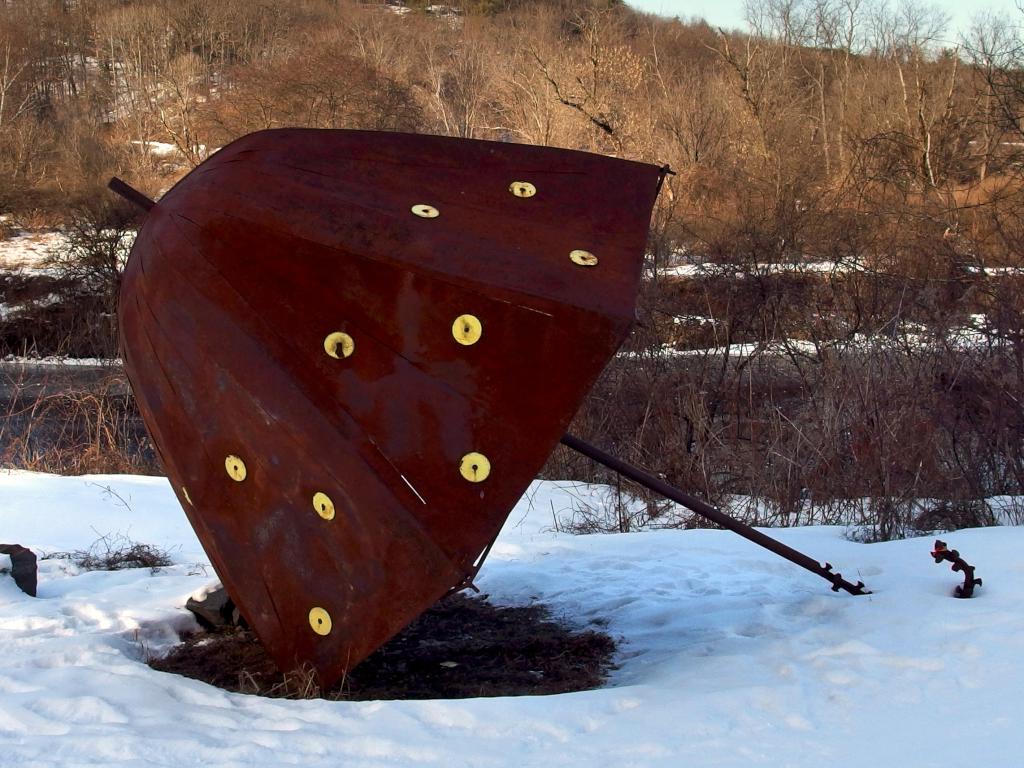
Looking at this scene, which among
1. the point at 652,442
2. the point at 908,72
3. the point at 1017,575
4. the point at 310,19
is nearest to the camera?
the point at 1017,575

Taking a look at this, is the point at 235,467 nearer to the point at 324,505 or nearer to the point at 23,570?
the point at 324,505

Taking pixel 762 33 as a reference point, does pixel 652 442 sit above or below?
below

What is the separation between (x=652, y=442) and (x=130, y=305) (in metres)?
8.25

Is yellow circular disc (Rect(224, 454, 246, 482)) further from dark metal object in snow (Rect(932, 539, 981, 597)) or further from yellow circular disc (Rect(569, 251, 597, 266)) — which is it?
dark metal object in snow (Rect(932, 539, 981, 597))

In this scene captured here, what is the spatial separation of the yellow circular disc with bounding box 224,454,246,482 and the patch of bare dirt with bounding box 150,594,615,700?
709mm

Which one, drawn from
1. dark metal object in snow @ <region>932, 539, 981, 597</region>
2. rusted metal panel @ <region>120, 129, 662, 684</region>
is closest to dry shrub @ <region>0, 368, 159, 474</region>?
rusted metal panel @ <region>120, 129, 662, 684</region>

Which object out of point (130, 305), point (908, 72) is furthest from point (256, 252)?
→ point (908, 72)

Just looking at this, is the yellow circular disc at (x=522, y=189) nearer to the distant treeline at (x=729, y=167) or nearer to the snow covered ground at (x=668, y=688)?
the snow covered ground at (x=668, y=688)

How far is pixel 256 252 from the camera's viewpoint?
3.52 meters

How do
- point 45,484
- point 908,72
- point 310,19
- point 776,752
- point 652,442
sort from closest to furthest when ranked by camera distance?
1. point 776,752
2. point 45,484
3. point 652,442
4. point 908,72
5. point 310,19

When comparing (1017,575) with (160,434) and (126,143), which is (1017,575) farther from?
(126,143)

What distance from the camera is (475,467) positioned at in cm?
327

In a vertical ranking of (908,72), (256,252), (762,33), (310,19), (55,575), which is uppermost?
(310,19)

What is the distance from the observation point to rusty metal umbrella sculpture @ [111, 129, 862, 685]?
10.8ft
